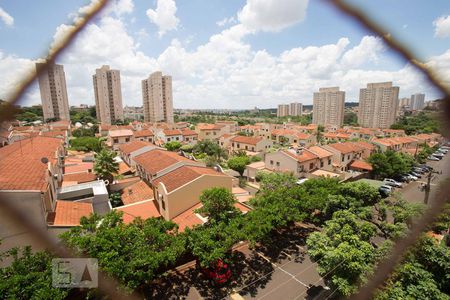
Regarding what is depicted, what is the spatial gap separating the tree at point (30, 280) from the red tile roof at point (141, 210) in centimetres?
602

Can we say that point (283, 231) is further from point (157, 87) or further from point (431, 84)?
point (157, 87)

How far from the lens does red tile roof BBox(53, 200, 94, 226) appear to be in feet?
27.3

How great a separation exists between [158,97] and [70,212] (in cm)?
5478

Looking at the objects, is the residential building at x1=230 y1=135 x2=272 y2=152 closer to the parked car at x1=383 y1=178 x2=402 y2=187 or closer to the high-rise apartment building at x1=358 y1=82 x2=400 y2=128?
the high-rise apartment building at x1=358 y1=82 x2=400 y2=128

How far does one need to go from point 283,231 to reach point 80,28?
12.5 m

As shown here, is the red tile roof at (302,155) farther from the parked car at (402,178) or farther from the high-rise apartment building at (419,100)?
the high-rise apartment building at (419,100)

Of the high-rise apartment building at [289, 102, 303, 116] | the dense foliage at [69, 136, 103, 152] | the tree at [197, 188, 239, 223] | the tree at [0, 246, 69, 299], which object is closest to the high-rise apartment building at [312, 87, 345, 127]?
the high-rise apartment building at [289, 102, 303, 116]

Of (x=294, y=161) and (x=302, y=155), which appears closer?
(x=294, y=161)

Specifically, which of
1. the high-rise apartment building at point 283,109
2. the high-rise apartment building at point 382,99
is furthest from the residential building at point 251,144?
the high-rise apartment building at point 283,109

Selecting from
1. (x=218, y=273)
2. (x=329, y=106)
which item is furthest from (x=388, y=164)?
(x=329, y=106)

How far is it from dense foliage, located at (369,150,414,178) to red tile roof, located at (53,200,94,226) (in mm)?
22492

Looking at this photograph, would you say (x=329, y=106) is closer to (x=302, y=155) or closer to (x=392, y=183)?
(x=392, y=183)

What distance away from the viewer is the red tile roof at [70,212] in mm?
8320

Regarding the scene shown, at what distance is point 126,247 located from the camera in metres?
5.73
